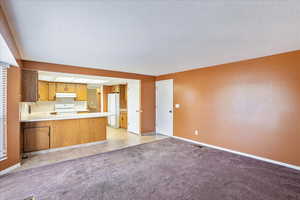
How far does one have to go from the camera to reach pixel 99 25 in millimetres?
1749

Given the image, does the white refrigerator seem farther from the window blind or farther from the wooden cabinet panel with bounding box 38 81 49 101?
the window blind

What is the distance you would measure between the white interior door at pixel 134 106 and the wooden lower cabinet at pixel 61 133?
1.36 m

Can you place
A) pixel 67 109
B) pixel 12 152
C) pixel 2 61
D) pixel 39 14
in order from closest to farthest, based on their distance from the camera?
pixel 39 14 < pixel 2 61 < pixel 12 152 < pixel 67 109

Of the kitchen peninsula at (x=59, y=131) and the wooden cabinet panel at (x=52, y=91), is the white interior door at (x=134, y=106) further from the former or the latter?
the wooden cabinet panel at (x=52, y=91)

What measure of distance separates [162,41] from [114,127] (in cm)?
539

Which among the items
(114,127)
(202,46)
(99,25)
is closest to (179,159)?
(202,46)

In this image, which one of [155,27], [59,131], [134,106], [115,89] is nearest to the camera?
[155,27]

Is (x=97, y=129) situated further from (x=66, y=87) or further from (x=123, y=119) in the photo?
(x=66, y=87)

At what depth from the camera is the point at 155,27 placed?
180 cm

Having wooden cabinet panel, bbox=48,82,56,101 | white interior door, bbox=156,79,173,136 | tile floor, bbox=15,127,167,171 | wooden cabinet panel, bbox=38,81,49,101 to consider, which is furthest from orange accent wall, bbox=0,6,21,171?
white interior door, bbox=156,79,173,136

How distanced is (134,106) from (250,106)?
3.72 metres

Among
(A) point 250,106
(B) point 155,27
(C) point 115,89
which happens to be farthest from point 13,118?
(A) point 250,106

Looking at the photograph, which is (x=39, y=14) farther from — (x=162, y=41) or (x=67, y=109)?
(x=67, y=109)

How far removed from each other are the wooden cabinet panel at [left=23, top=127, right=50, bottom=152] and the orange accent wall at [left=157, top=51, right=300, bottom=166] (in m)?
3.88
